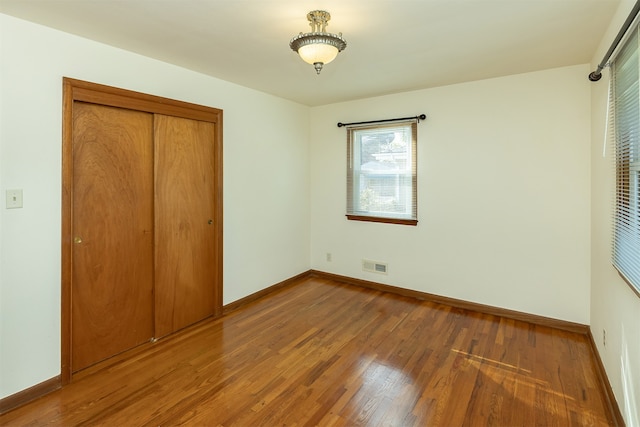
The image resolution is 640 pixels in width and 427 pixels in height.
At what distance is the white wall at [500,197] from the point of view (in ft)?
10.0

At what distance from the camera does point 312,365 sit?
8.29ft

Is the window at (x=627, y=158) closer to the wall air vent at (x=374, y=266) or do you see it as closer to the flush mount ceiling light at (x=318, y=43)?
the flush mount ceiling light at (x=318, y=43)

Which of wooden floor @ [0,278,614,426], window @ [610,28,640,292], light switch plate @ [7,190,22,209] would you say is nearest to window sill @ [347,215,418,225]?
wooden floor @ [0,278,614,426]

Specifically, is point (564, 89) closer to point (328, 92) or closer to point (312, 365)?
point (328, 92)

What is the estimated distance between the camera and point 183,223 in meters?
3.12

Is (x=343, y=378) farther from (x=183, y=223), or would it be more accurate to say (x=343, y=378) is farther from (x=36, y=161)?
(x=36, y=161)

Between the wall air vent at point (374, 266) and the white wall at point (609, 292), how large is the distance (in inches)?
81.3

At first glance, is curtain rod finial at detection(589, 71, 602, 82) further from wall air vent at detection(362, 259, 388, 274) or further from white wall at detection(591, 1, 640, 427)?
wall air vent at detection(362, 259, 388, 274)

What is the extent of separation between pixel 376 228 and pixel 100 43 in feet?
10.9

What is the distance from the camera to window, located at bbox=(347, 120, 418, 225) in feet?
13.0

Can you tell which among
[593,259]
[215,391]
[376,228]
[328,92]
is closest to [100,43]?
[328,92]

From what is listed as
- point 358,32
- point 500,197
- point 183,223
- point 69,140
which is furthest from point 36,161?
point 500,197

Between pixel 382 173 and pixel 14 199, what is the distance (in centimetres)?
345

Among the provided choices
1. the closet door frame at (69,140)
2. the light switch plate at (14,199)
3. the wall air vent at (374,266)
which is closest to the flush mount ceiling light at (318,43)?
the closet door frame at (69,140)
